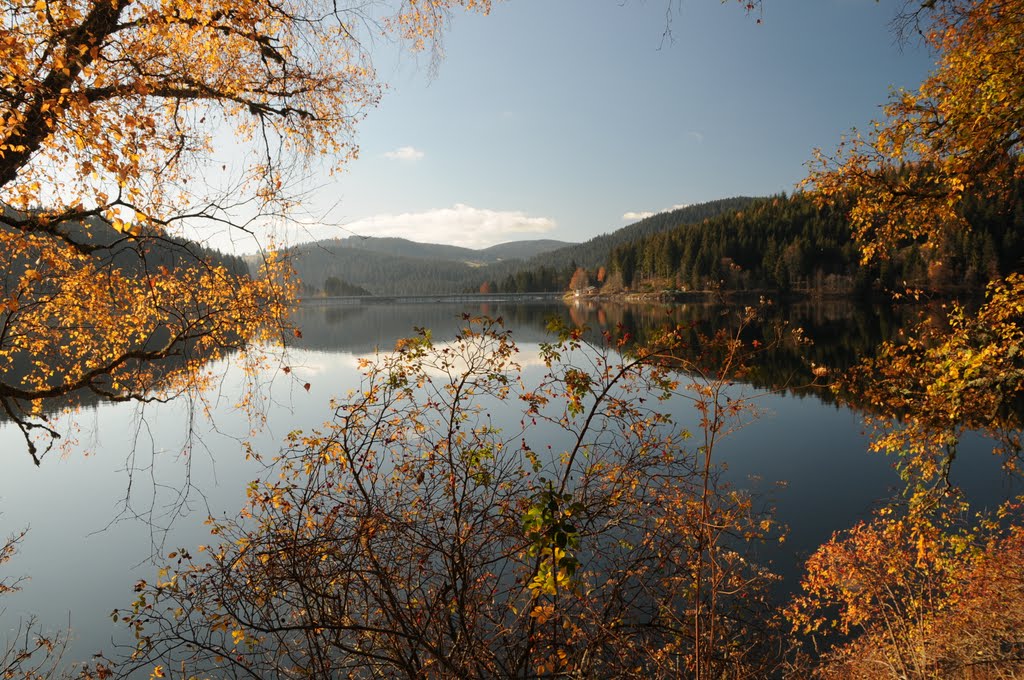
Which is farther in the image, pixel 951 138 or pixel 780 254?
pixel 780 254

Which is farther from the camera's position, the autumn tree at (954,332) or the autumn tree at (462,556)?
the autumn tree at (954,332)

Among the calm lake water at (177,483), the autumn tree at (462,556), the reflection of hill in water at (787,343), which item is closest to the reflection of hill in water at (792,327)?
the reflection of hill in water at (787,343)

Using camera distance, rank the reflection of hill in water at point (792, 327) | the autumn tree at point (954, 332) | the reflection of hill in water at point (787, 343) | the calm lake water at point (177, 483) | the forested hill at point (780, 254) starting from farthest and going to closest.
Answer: the forested hill at point (780, 254) < the reflection of hill in water at point (792, 327) < the reflection of hill in water at point (787, 343) < the calm lake water at point (177, 483) < the autumn tree at point (954, 332)

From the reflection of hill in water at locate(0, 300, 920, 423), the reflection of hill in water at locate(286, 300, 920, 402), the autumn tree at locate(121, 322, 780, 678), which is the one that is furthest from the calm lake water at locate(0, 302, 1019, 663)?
the reflection of hill in water at locate(286, 300, 920, 402)

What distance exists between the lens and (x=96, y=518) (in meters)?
14.2

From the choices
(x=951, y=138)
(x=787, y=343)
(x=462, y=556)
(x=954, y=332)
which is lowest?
(x=787, y=343)

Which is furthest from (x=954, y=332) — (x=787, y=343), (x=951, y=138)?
(x=787, y=343)

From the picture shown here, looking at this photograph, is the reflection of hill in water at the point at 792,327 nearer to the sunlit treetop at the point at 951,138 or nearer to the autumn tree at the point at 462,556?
the sunlit treetop at the point at 951,138

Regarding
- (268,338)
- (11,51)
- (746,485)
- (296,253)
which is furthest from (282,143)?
(746,485)

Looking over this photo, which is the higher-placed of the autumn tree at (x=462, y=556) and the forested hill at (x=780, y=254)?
the forested hill at (x=780, y=254)

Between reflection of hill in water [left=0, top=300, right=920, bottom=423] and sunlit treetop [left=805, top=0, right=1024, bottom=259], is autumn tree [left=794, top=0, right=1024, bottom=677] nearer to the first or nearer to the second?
sunlit treetop [left=805, top=0, right=1024, bottom=259]

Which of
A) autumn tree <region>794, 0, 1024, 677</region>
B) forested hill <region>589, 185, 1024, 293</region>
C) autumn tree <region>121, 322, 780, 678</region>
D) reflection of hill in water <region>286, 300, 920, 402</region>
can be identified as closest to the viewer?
autumn tree <region>121, 322, 780, 678</region>

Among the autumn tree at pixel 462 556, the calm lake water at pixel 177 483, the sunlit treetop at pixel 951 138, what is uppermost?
the sunlit treetop at pixel 951 138

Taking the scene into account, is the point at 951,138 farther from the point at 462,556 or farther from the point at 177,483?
the point at 177,483
